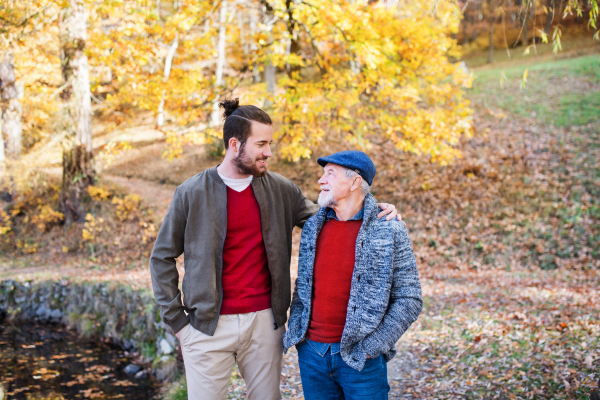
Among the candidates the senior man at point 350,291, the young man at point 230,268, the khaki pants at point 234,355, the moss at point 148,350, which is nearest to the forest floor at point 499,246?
the moss at point 148,350

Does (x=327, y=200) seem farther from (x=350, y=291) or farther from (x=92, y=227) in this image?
(x=92, y=227)

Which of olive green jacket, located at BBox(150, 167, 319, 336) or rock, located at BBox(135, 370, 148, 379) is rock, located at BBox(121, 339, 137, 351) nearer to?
rock, located at BBox(135, 370, 148, 379)

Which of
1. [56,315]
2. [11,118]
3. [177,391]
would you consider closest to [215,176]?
[177,391]

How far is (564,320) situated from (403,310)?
12.9 ft

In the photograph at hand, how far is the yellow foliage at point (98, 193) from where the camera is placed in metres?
10.3

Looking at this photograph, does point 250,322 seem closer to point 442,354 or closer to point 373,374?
point 373,374

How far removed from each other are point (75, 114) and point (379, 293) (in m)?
9.79

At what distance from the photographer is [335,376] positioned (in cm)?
237

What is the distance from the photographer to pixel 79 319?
742 cm

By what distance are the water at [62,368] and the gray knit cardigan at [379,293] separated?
4154mm

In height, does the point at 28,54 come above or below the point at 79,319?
above

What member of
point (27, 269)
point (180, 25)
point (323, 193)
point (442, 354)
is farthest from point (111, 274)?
point (323, 193)

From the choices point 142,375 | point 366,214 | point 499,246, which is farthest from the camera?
point 499,246

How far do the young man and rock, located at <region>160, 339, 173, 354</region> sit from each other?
350cm
